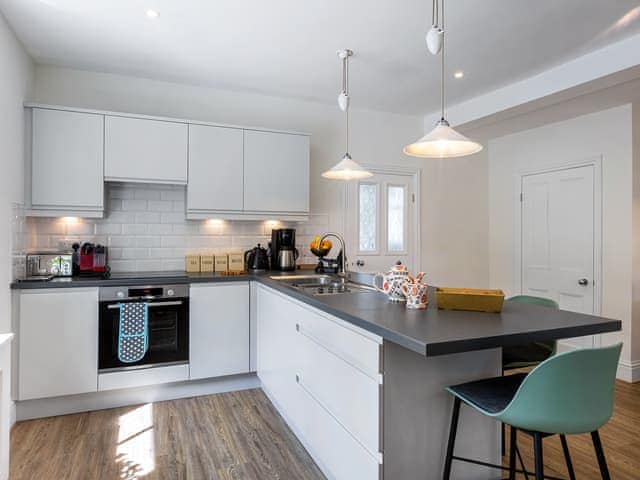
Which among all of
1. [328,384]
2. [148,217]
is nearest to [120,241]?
[148,217]

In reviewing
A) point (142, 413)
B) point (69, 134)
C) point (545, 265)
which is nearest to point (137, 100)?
point (69, 134)

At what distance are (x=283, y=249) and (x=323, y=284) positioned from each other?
2.75ft

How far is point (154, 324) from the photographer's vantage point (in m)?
3.03

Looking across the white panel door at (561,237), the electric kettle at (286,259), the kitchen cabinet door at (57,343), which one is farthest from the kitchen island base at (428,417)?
the white panel door at (561,237)

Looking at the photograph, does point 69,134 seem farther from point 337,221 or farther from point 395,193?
point 395,193

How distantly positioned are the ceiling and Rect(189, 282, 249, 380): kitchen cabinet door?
1.77 m

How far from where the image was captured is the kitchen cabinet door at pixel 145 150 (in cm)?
309

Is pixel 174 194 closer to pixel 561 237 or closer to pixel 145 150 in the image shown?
pixel 145 150

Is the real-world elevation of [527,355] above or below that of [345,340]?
below

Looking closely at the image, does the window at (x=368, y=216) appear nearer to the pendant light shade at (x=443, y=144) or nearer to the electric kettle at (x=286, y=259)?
the electric kettle at (x=286, y=259)

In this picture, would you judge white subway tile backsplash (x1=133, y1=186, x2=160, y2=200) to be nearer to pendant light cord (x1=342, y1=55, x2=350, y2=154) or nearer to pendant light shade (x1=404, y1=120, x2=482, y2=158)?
pendant light cord (x1=342, y1=55, x2=350, y2=154)

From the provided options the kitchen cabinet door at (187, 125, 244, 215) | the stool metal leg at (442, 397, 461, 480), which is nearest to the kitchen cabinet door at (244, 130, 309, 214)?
the kitchen cabinet door at (187, 125, 244, 215)

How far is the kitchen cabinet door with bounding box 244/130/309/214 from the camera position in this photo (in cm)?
351

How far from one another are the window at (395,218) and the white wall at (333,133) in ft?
0.90
